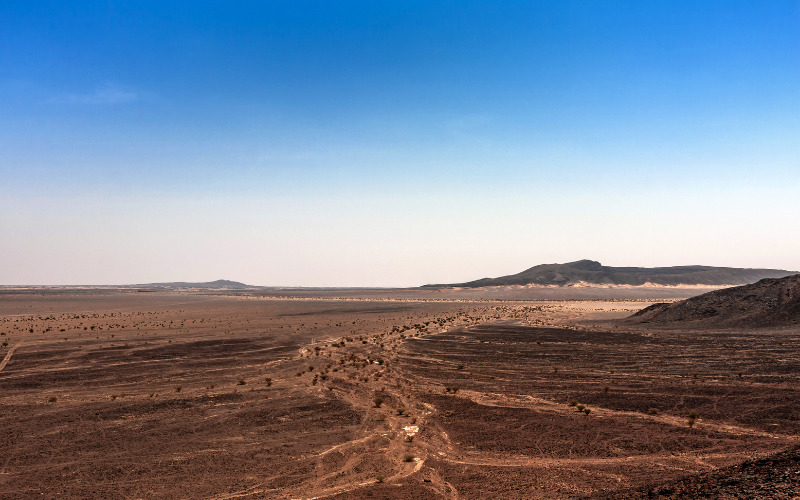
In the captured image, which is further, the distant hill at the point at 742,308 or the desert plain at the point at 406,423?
A: the distant hill at the point at 742,308

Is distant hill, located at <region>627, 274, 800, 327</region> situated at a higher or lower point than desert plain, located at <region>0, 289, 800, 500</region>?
higher

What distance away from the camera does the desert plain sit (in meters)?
10.9

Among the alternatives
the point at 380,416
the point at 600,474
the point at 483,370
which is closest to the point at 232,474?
the point at 380,416

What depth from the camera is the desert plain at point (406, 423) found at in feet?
35.9

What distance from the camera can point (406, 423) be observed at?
626 inches

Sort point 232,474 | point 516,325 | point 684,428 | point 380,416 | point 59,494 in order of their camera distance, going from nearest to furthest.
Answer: point 59,494
point 232,474
point 684,428
point 380,416
point 516,325

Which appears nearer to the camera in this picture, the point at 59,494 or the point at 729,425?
the point at 59,494

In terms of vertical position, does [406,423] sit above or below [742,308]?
below

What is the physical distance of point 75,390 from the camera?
70.4 ft

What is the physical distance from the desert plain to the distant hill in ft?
44.4

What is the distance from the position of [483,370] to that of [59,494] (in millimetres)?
19243

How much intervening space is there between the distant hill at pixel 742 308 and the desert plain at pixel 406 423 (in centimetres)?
1353

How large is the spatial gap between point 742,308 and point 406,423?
45929mm

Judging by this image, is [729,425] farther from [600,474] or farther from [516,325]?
[516,325]
